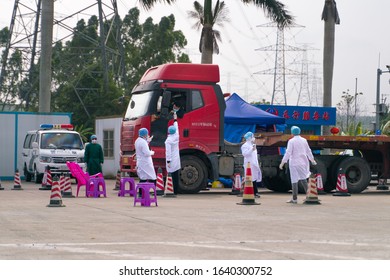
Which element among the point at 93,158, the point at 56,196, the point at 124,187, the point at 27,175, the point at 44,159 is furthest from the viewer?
the point at 27,175

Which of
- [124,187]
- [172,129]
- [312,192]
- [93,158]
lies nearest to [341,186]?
[312,192]

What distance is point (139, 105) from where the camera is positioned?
2709 cm

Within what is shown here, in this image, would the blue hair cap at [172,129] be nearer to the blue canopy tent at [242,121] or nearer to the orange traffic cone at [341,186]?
the orange traffic cone at [341,186]

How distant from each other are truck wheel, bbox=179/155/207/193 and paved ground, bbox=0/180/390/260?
3.38 m

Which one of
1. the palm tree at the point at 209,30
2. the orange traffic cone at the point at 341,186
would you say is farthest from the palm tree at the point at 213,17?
the orange traffic cone at the point at 341,186

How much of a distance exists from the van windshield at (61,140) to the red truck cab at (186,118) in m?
7.71

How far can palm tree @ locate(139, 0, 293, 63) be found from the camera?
38844 mm

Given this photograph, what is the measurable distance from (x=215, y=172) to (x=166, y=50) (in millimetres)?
52124

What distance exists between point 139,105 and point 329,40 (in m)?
14.0

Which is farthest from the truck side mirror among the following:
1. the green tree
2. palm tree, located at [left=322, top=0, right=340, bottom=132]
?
the green tree

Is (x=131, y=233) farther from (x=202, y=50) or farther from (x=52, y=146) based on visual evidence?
(x=202, y=50)

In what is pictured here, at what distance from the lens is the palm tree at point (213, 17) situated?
3884 cm

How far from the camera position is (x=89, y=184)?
24797mm

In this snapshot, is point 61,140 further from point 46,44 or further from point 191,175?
point 191,175
